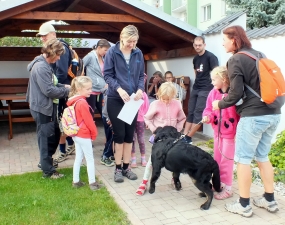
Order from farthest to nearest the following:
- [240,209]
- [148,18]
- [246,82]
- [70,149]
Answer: [148,18] → [70,149] → [240,209] → [246,82]

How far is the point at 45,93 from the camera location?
174 inches

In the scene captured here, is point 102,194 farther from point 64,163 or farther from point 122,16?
point 122,16

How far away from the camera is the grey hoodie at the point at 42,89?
4395mm

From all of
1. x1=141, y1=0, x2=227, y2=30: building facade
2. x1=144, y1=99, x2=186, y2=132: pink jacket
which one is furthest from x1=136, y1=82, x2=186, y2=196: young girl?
x1=141, y1=0, x2=227, y2=30: building facade

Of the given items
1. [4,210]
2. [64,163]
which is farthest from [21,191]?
[64,163]

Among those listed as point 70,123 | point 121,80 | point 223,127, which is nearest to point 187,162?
point 223,127

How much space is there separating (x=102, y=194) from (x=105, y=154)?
1472 millimetres

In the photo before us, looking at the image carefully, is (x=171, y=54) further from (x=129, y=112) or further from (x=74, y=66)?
(x=129, y=112)

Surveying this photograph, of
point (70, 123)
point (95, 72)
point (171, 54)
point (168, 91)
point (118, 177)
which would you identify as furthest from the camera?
point (171, 54)

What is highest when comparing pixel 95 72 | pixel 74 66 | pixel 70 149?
pixel 74 66

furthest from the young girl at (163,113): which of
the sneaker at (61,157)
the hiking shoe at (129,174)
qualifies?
the sneaker at (61,157)

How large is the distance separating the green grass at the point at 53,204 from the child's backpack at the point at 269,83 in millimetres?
1862

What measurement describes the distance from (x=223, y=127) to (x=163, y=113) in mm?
762

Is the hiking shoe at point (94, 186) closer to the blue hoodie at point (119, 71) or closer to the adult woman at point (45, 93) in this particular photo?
the adult woman at point (45, 93)
